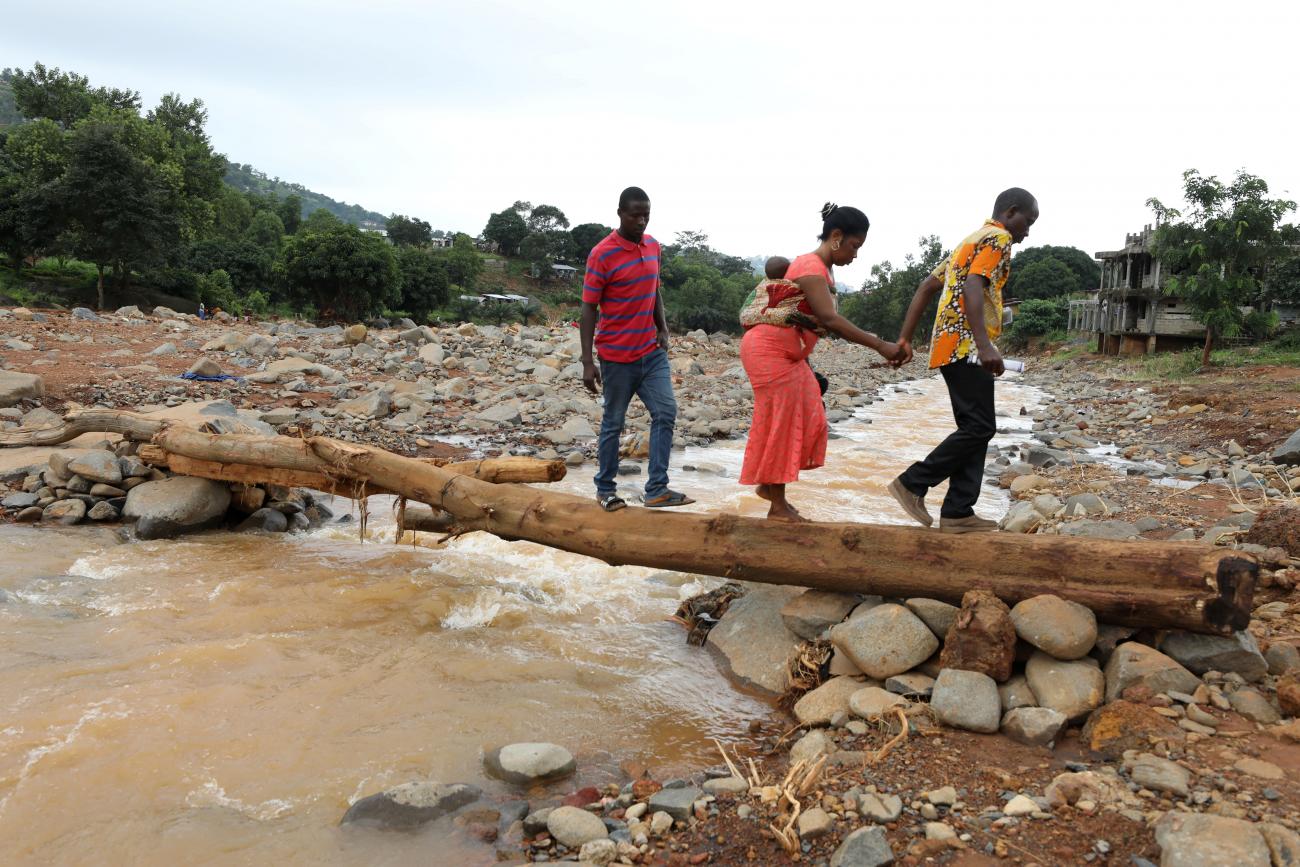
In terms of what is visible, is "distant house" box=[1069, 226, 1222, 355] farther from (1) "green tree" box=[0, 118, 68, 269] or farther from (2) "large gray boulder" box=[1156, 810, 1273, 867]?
(1) "green tree" box=[0, 118, 68, 269]

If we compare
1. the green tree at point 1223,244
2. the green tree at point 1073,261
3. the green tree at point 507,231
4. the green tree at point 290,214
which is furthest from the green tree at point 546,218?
the green tree at point 1223,244

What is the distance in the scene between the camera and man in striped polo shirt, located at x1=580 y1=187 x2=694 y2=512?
461 cm

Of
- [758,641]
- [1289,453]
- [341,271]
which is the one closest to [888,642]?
[758,641]

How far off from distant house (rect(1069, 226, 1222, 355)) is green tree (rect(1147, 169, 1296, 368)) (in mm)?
7461

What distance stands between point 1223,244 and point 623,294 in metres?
23.7

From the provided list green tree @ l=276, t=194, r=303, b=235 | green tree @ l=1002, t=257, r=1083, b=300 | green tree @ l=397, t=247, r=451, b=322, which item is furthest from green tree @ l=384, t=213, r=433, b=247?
green tree @ l=1002, t=257, r=1083, b=300

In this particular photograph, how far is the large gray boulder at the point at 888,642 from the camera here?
3.83 m

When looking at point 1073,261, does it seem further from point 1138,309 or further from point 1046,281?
point 1138,309

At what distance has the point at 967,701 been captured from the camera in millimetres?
3447

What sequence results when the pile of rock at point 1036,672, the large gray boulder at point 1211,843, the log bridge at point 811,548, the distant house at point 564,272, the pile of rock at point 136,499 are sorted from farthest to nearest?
the distant house at point 564,272 → the pile of rock at point 136,499 → the log bridge at point 811,548 → the pile of rock at point 1036,672 → the large gray boulder at point 1211,843

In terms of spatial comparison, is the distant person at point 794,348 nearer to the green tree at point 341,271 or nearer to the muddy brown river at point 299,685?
the muddy brown river at point 299,685

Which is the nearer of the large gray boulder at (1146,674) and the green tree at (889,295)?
the large gray boulder at (1146,674)

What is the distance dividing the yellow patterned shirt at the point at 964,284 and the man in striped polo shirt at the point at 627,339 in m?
1.50

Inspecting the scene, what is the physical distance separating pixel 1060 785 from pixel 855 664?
1.25m
